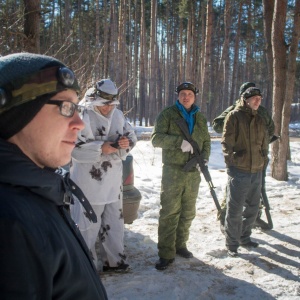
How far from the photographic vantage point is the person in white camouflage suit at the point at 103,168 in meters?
3.56

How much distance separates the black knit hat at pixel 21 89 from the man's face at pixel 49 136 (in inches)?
0.9

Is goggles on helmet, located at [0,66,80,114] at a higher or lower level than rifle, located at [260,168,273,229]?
higher

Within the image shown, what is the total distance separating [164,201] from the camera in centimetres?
411

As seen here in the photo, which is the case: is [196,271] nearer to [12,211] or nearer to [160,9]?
[12,211]

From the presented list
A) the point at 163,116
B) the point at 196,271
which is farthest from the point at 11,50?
the point at 196,271

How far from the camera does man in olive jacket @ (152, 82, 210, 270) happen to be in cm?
406

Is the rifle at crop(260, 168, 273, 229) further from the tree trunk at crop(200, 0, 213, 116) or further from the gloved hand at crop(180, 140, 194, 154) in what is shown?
the tree trunk at crop(200, 0, 213, 116)

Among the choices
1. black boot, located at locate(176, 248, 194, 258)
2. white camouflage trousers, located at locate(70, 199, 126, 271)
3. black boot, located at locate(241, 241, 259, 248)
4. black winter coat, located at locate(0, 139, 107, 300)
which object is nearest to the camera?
black winter coat, located at locate(0, 139, 107, 300)

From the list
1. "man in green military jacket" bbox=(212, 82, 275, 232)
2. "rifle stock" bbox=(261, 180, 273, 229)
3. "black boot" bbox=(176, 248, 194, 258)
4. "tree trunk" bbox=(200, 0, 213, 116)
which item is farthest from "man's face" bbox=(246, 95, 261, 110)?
"tree trunk" bbox=(200, 0, 213, 116)

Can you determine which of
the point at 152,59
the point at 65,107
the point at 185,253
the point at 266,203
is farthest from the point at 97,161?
the point at 152,59

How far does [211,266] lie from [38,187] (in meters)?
3.47

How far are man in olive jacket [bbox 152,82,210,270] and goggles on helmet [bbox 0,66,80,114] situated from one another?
2.85 meters

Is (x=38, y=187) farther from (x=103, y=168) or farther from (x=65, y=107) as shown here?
(x=103, y=168)

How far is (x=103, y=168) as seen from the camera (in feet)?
11.9
